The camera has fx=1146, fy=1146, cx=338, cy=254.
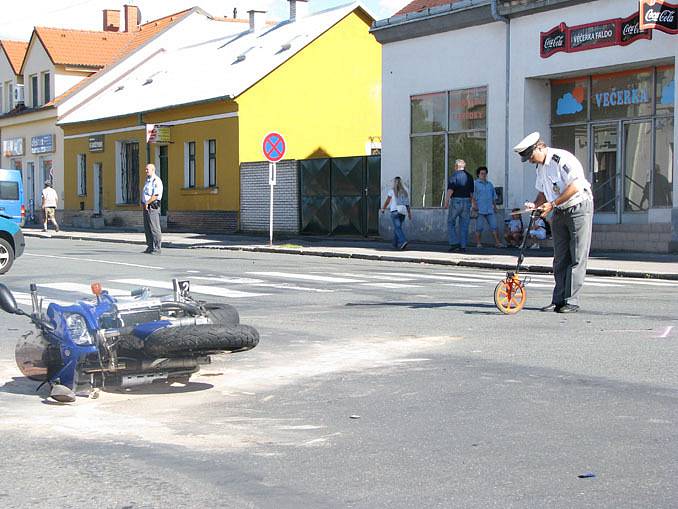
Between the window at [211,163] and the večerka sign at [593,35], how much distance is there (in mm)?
16281

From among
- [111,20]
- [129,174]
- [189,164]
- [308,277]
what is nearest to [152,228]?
[308,277]

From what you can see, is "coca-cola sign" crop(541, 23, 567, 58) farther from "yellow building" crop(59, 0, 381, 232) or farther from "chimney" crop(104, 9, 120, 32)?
"chimney" crop(104, 9, 120, 32)

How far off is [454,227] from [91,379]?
17.4 meters

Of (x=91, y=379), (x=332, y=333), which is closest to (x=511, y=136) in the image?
(x=332, y=333)

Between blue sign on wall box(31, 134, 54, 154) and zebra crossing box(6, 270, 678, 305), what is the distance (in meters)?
34.3

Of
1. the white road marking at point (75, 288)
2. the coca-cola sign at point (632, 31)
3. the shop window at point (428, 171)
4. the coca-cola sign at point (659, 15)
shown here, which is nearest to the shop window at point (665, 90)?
the coca-cola sign at point (632, 31)

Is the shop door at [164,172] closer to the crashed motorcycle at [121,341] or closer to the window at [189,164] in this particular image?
the window at [189,164]

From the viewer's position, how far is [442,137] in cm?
2806

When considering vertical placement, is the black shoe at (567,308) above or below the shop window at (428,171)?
below

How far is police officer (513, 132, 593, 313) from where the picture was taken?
1173cm

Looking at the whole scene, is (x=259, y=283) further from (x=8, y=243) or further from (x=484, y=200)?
(x=484, y=200)

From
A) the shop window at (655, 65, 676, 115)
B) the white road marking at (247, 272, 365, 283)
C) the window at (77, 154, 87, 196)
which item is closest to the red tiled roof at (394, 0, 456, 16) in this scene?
the shop window at (655, 65, 676, 115)

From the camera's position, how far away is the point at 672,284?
16453 millimetres

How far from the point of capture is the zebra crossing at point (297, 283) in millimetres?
14711
